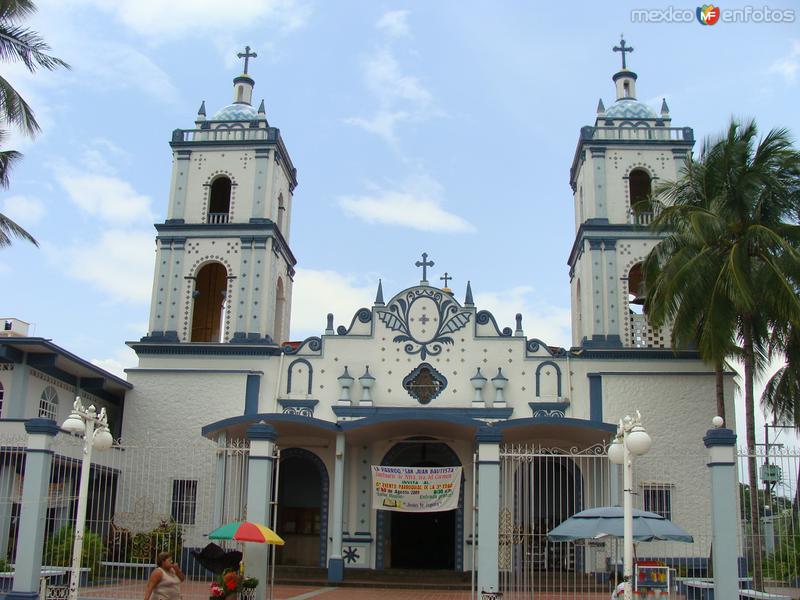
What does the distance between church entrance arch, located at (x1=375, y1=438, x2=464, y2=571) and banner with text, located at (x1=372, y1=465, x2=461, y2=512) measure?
3575mm

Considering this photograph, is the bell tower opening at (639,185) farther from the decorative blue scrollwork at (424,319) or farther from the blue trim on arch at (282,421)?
the blue trim on arch at (282,421)

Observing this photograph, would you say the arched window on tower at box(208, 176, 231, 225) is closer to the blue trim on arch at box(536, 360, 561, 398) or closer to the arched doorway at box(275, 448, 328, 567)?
the arched doorway at box(275, 448, 328, 567)

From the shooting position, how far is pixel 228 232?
28453 millimetres

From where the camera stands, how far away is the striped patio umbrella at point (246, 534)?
14.7 meters

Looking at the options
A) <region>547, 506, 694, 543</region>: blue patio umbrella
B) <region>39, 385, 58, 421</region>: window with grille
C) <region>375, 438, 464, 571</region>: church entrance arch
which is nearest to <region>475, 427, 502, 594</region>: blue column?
<region>547, 506, 694, 543</region>: blue patio umbrella

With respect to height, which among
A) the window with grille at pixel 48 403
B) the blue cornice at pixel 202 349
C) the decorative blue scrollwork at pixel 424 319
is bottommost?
the window with grille at pixel 48 403

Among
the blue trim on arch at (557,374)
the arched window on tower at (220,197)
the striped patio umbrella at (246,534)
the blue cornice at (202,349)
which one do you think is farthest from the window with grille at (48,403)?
the blue trim on arch at (557,374)

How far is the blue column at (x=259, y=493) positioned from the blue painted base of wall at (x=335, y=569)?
755cm

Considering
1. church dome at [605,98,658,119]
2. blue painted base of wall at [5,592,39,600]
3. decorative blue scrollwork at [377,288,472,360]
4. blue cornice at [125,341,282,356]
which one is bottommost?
blue painted base of wall at [5,592,39,600]

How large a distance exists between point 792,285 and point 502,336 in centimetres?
818

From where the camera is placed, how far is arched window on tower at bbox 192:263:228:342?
30984mm

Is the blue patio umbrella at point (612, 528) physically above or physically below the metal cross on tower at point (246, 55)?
below

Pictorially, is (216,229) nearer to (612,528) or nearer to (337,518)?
(337,518)

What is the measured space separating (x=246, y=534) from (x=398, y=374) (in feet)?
40.0
